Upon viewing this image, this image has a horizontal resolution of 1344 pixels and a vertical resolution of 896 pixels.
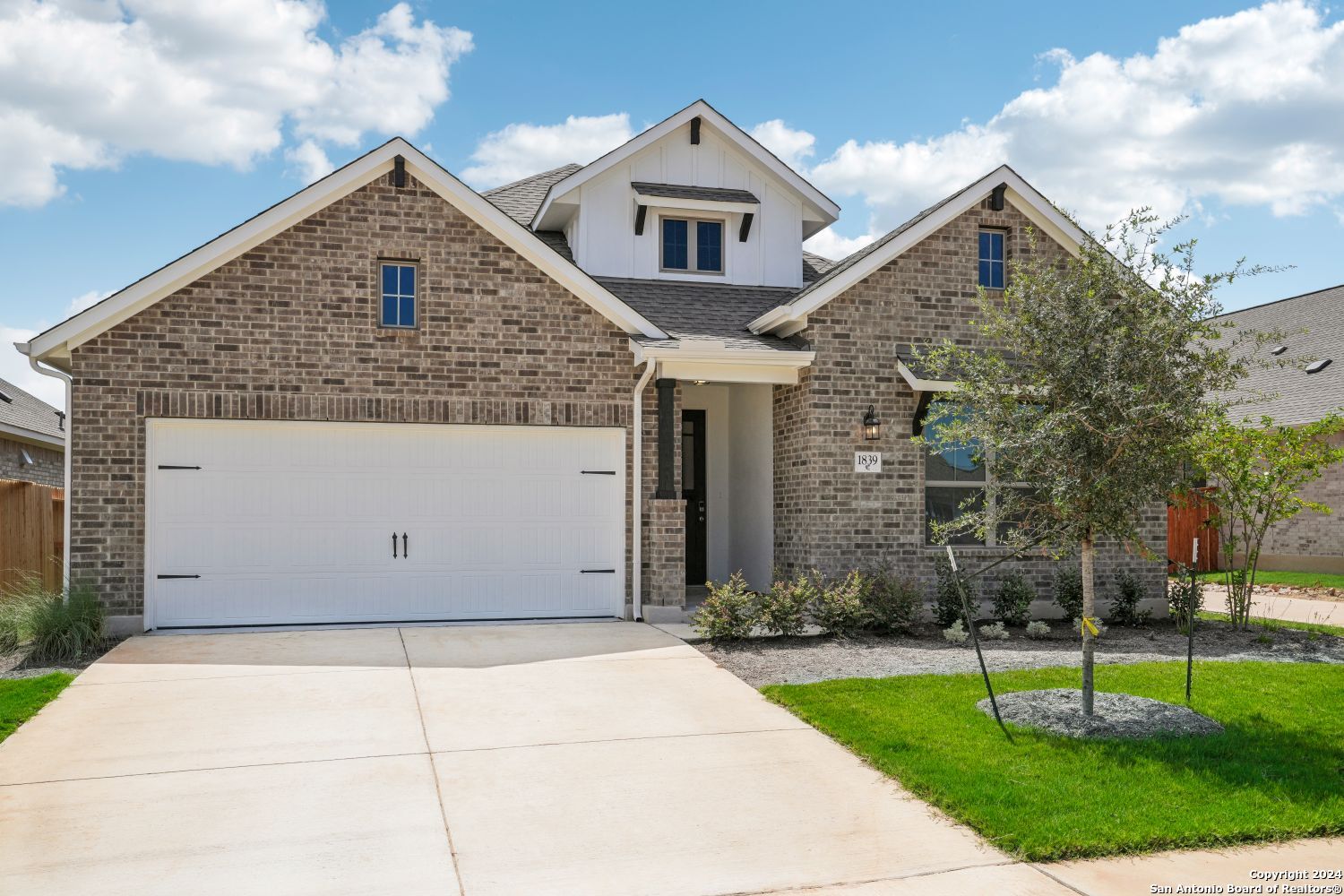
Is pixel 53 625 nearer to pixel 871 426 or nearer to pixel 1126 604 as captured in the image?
pixel 871 426

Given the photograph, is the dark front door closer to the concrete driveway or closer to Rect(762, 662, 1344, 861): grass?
the concrete driveway

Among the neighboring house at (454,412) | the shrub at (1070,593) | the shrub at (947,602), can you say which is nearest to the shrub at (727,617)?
the neighboring house at (454,412)

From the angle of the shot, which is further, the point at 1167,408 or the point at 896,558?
the point at 896,558

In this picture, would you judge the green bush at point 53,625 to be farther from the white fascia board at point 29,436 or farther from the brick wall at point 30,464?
the brick wall at point 30,464

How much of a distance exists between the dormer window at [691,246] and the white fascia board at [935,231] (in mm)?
1973

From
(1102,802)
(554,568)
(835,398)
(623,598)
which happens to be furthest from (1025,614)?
(1102,802)

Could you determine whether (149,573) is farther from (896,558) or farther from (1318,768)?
(1318,768)

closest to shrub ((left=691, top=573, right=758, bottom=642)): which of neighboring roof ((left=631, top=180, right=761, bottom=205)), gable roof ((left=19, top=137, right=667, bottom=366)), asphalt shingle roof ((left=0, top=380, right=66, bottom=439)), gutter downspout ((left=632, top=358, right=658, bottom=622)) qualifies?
gutter downspout ((left=632, top=358, right=658, bottom=622))

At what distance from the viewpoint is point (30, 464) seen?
69.8ft

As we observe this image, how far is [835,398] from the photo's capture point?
12.8 metres

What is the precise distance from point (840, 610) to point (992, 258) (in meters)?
5.37

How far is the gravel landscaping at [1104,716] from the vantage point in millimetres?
7055

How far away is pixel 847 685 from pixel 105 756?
5.37 metres

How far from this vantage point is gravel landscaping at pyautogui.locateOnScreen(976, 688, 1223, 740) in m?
7.05
